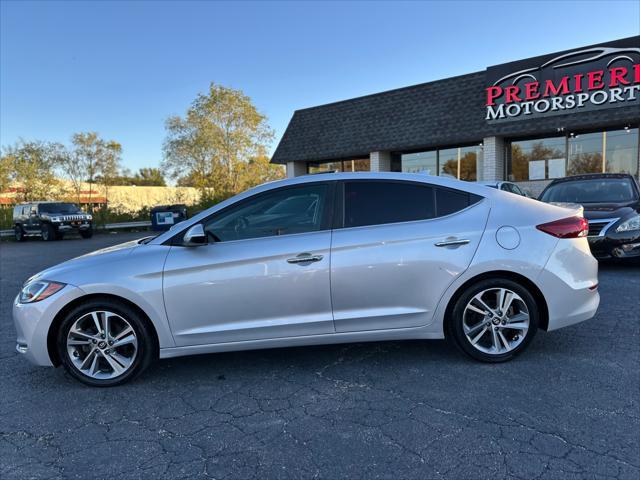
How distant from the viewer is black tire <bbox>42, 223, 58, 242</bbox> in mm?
18938

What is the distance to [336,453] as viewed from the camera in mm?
2537

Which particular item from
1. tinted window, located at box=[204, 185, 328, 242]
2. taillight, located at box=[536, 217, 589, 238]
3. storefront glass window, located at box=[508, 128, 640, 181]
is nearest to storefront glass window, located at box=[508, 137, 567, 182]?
storefront glass window, located at box=[508, 128, 640, 181]

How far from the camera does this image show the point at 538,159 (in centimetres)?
1548

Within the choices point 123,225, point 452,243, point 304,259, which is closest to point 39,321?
point 304,259

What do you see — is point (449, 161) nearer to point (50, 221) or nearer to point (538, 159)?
point (538, 159)

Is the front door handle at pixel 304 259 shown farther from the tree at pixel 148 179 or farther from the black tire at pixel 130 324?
the tree at pixel 148 179

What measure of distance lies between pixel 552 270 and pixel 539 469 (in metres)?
1.69

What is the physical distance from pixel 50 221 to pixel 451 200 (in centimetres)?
1941

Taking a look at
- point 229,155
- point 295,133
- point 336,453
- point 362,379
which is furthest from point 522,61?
point 229,155

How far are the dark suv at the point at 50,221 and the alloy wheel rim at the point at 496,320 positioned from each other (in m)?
19.4

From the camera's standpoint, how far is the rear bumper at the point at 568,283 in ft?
11.7

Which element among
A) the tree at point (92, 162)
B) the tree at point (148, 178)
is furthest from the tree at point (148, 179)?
the tree at point (92, 162)

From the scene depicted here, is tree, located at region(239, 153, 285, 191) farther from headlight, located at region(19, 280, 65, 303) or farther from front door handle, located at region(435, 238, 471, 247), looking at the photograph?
front door handle, located at region(435, 238, 471, 247)

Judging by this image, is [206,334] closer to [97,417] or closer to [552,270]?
[97,417]
